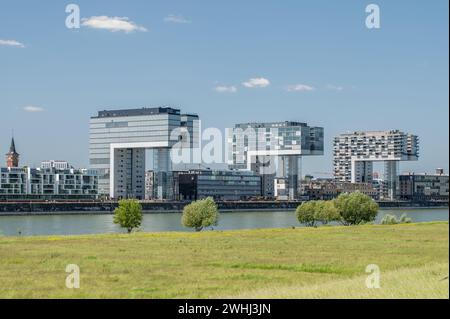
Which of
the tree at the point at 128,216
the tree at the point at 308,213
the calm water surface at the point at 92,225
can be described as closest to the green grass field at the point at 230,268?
the tree at the point at 128,216

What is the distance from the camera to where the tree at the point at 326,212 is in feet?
322

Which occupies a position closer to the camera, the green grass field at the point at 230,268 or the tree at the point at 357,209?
the green grass field at the point at 230,268

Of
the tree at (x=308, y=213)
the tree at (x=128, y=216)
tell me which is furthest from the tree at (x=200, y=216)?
the tree at (x=308, y=213)

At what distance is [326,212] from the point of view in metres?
98.9

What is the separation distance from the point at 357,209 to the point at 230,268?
65.9 m

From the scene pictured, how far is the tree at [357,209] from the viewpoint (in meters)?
95.6

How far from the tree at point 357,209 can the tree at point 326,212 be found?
28.8 inches

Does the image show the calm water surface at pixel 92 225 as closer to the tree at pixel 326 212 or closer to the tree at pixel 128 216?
the tree at pixel 128 216

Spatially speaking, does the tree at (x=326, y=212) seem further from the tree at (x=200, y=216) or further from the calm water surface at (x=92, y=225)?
the calm water surface at (x=92, y=225)

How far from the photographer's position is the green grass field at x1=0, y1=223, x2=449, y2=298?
23562 mm

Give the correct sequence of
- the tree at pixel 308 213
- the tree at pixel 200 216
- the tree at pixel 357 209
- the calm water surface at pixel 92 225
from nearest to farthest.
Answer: the tree at pixel 200 216
the tree at pixel 357 209
the tree at pixel 308 213
the calm water surface at pixel 92 225

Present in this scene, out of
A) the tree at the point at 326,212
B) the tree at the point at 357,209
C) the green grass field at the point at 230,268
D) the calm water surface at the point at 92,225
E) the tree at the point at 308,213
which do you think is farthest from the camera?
the calm water surface at the point at 92,225

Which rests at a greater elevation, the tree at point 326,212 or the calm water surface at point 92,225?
the tree at point 326,212
